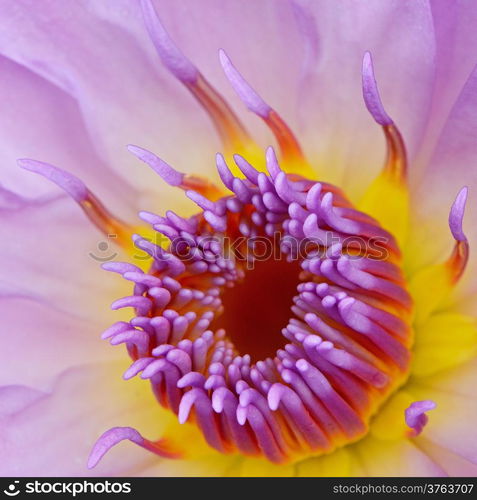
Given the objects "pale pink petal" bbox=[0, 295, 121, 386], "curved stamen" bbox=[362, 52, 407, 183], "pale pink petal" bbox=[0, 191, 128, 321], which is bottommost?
"pale pink petal" bbox=[0, 295, 121, 386]

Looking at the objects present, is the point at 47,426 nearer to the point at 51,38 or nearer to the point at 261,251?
the point at 261,251

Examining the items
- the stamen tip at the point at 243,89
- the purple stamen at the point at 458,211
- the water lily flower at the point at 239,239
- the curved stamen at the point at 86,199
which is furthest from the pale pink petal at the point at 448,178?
the curved stamen at the point at 86,199

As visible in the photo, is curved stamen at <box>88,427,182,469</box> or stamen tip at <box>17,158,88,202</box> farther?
stamen tip at <box>17,158,88,202</box>

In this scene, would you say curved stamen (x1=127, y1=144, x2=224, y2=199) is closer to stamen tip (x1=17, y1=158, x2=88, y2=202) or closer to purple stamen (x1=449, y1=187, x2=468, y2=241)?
stamen tip (x1=17, y1=158, x2=88, y2=202)

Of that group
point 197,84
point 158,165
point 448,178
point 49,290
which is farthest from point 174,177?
point 448,178

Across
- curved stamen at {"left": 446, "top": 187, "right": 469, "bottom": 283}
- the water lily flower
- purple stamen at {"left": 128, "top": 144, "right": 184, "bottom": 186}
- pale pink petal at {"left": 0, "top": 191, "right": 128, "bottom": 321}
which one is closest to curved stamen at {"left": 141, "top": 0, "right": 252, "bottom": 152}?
the water lily flower

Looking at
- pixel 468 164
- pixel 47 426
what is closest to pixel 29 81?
pixel 47 426

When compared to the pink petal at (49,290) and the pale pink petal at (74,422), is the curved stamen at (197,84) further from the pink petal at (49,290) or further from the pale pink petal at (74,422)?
the pale pink petal at (74,422)

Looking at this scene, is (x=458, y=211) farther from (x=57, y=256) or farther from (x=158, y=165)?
(x=57, y=256)
